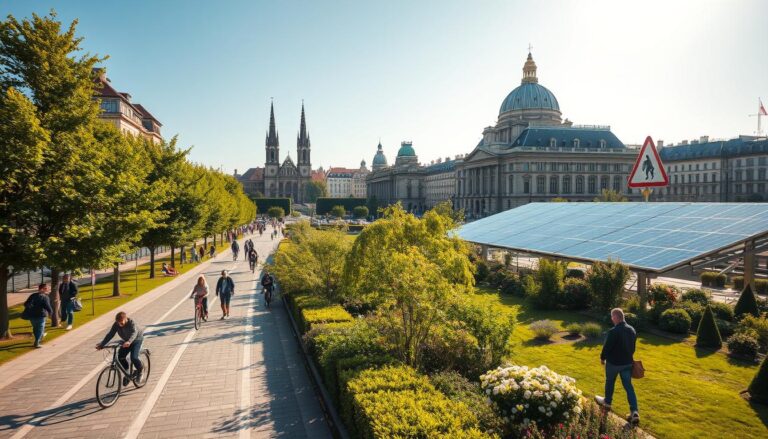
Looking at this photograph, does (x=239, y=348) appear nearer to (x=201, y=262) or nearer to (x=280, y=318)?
(x=280, y=318)

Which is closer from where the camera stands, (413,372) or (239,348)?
(413,372)

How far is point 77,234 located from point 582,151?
366ft

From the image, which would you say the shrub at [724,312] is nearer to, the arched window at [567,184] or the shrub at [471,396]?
the shrub at [471,396]

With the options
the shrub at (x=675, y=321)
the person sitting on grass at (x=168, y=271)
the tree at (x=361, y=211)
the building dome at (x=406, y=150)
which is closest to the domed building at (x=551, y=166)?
the tree at (x=361, y=211)

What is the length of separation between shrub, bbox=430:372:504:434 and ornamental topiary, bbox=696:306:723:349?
10.0m

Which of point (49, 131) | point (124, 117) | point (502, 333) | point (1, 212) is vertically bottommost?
point (502, 333)

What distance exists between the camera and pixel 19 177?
15344mm

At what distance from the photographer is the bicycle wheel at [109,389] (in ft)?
37.5

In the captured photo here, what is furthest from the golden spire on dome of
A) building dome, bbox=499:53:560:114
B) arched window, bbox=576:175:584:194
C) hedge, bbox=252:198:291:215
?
hedge, bbox=252:198:291:215

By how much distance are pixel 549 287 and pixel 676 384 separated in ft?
32.8

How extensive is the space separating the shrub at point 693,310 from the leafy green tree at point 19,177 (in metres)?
23.1

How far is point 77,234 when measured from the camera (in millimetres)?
15680

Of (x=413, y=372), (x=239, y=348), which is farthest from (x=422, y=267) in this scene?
(x=239, y=348)

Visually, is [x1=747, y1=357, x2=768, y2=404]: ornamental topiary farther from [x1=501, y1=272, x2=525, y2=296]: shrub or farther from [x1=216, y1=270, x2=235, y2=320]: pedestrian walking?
[x1=216, y1=270, x2=235, y2=320]: pedestrian walking
